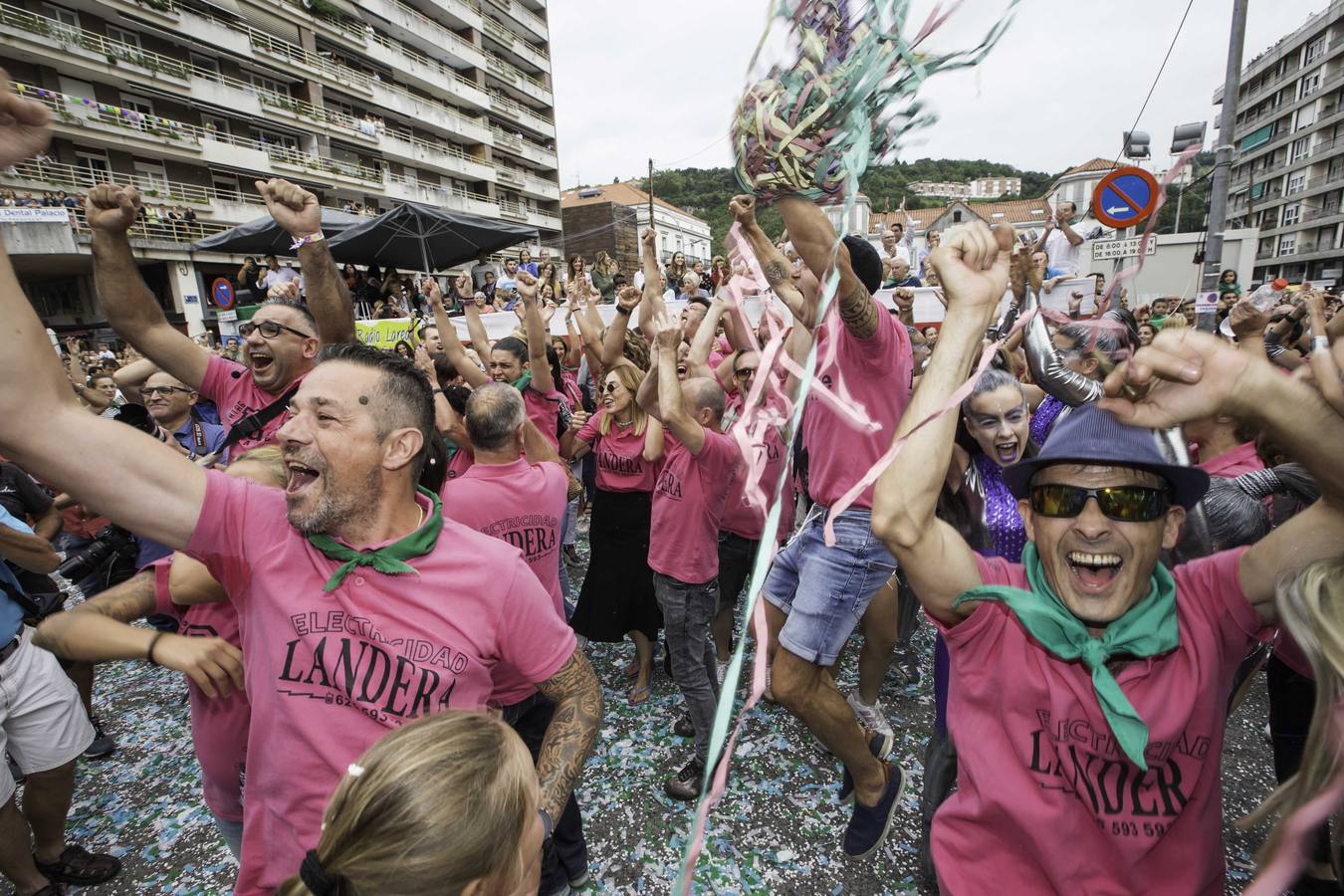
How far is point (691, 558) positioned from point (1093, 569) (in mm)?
1951

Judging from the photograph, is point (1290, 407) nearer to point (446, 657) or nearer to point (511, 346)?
point (446, 657)

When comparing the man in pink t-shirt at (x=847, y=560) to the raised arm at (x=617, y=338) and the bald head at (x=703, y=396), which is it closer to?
the bald head at (x=703, y=396)

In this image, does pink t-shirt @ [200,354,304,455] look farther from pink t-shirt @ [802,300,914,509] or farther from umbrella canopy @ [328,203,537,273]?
umbrella canopy @ [328,203,537,273]

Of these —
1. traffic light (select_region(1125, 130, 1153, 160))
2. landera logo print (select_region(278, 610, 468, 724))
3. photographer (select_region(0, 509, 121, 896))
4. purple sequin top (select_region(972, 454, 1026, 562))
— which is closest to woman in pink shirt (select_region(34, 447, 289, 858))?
landera logo print (select_region(278, 610, 468, 724))

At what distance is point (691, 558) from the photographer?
3195 mm

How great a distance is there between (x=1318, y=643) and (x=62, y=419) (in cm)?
245

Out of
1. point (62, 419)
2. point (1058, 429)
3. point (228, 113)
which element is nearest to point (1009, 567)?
point (1058, 429)

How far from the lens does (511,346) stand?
4652 mm

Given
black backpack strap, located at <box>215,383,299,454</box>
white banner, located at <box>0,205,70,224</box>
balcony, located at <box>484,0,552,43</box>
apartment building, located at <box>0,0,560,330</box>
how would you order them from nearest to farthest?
black backpack strap, located at <box>215,383,299,454</box> → white banner, located at <box>0,205,70,224</box> → apartment building, located at <box>0,0,560,330</box> → balcony, located at <box>484,0,552,43</box>

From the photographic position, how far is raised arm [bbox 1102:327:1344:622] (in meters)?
1.14

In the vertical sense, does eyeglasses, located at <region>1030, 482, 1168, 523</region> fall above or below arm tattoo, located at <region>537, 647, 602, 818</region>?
above

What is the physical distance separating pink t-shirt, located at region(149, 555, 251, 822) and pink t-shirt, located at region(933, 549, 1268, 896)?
2.11 m

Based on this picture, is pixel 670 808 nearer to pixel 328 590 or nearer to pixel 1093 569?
pixel 328 590

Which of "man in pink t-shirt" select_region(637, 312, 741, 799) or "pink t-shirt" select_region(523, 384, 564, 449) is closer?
"man in pink t-shirt" select_region(637, 312, 741, 799)
